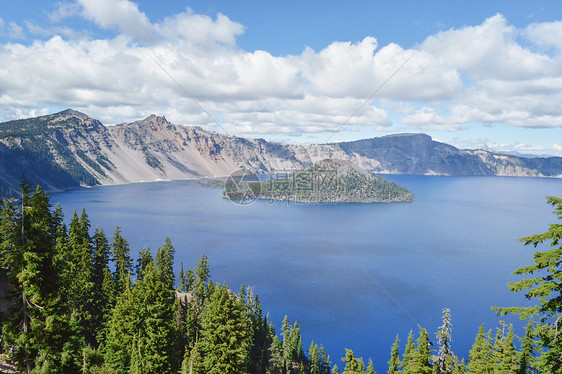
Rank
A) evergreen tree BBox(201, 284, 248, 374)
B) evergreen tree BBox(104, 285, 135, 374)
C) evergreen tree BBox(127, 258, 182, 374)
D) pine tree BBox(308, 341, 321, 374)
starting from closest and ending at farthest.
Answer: evergreen tree BBox(201, 284, 248, 374) → evergreen tree BBox(127, 258, 182, 374) → evergreen tree BBox(104, 285, 135, 374) → pine tree BBox(308, 341, 321, 374)

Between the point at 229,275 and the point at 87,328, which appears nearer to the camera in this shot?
the point at 87,328

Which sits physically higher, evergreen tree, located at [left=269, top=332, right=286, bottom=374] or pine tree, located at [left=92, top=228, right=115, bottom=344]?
pine tree, located at [left=92, top=228, right=115, bottom=344]

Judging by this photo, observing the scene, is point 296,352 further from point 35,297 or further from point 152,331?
point 35,297

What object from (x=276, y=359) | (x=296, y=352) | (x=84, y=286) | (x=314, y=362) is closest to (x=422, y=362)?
(x=276, y=359)

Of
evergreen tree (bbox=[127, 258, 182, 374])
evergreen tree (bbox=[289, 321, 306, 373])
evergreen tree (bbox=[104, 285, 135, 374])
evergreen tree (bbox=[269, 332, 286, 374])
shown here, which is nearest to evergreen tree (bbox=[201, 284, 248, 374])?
evergreen tree (bbox=[127, 258, 182, 374])

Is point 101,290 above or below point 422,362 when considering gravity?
below

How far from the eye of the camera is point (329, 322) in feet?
273

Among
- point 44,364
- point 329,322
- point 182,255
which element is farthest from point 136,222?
point 44,364

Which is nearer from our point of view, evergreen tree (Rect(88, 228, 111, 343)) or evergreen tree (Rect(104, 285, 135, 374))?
evergreen tree (Rect(104, 285, 135, 374))

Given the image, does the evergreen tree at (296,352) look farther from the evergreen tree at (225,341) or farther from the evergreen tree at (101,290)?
the evergreen tree at (225,341)

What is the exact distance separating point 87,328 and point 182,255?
77.7m

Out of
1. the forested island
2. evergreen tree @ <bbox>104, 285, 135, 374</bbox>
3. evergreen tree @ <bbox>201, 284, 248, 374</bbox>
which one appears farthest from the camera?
evergreen tree @ <bbox>104, 285, 135, 374</bbox>

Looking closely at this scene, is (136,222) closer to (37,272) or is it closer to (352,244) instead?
(352,244)

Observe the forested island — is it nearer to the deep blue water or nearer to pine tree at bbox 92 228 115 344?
pine tree at bbox 92 228 115 344
